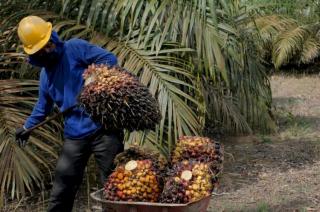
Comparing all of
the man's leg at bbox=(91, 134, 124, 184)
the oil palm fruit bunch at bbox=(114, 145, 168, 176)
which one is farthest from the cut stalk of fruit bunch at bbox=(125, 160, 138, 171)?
the man's leg at bbox=(91, 134, 124, 184)

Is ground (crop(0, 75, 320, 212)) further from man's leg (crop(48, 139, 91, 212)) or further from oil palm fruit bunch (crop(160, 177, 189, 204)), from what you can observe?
oil palm fruit bunch (crop(160, 177, 189, 204))

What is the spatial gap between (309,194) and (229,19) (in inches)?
76.1

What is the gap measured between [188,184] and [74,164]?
54.5 inches

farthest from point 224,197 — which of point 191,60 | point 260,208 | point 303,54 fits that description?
point 303,54

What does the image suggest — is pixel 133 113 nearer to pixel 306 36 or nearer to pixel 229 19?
pixel 229 19

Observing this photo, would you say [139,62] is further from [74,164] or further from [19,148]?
[74,164]

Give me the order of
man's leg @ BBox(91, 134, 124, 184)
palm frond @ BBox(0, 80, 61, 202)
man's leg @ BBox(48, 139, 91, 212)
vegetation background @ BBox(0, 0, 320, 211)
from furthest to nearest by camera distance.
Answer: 1. vegetation background @ BBox(0, 0, 320, 211)
2. palm frond @ BBox(0, 80, 61, 202)
3. man's leg @ BBox(48, 139, 91, 212)
4. man's leg @ BBox(91, 134, 124, 184)

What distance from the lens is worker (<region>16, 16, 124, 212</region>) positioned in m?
4.17

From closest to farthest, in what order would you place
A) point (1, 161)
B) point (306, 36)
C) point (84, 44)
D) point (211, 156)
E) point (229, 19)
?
point (211, 156)
point (84, 44)
point (1, 161)
point (229, 19)
point (306, 36)

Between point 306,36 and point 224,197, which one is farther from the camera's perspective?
point 306,36

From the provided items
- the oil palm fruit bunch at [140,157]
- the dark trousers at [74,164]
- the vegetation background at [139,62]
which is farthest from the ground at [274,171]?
the oil palm fruit bunch at [140,157]

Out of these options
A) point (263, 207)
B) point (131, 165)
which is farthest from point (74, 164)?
point (263, 207)

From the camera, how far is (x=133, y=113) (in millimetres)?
3688

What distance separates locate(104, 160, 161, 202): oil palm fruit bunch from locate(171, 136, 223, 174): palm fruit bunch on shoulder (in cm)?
30
